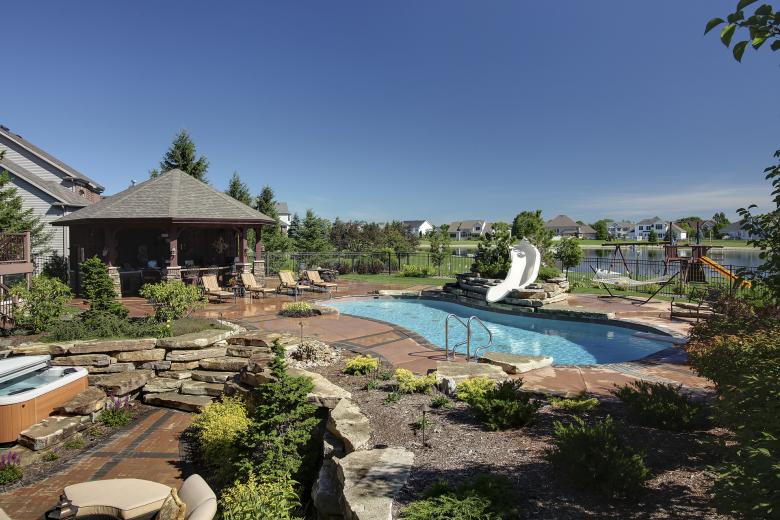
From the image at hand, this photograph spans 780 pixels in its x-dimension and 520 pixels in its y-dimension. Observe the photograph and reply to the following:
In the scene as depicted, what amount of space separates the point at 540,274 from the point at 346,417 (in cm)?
1264

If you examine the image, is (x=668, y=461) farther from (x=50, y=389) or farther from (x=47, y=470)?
(x=50, y=389)

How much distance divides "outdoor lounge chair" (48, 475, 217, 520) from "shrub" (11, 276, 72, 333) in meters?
5.65

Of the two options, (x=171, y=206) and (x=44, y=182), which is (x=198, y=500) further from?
(x=44, y=182)

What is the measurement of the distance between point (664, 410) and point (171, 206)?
51.1 feet

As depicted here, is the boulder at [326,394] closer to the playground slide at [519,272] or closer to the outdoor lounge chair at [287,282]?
the playground slide at [519,272]

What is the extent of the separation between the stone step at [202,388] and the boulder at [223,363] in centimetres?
33

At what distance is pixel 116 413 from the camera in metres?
7.41

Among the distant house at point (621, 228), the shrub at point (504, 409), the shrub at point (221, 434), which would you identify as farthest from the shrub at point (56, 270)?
the distant house at point (621, 228)

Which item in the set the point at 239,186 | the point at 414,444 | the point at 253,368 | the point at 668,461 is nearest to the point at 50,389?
the point at 253,368

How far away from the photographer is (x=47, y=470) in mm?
5875

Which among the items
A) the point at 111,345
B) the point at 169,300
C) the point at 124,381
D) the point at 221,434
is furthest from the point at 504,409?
the point at 169,300

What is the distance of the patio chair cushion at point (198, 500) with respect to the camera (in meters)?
3.81

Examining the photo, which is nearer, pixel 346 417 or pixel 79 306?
pixel 346 417

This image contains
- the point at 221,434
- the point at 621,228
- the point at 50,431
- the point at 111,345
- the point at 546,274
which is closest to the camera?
the point at 221,434
